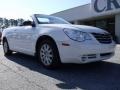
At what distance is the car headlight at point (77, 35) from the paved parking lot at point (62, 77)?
85 cm

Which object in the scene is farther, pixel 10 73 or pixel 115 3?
pixel 115 3

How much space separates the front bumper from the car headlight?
0.41 feet

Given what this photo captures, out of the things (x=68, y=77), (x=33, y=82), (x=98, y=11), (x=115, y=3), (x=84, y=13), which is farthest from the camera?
(x=84, y=13)

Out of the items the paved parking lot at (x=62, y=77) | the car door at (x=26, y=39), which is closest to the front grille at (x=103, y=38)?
the paved parking lot at (x=62, y=77)

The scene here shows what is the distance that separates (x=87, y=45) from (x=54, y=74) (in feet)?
3.46

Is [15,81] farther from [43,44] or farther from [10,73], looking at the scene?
[43,44]

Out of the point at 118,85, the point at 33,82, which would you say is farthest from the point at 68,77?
the point at 118,85

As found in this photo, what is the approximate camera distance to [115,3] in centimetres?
2409

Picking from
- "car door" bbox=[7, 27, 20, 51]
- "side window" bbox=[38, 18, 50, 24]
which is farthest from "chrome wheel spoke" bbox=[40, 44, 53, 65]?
"car door" bbox=[7, 27, 20, 51]

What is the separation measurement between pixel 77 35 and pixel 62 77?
108 cm

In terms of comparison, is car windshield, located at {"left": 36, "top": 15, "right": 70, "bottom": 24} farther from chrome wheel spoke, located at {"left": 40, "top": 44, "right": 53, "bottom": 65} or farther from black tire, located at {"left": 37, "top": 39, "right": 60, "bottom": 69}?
chrome wheel spoke, located at {"left": 40, "top": 44, "right": 53, "bottom": 65}

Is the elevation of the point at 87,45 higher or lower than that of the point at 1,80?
higher

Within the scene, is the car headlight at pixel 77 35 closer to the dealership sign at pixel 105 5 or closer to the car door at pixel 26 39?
the car door at pixel 26 39

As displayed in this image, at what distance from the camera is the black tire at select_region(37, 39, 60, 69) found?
6.45 meters
